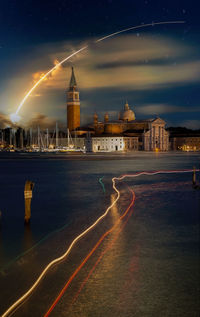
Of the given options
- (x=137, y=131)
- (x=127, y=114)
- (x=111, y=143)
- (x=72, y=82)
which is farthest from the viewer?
→ (x=72, y=82)

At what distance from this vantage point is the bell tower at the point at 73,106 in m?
176

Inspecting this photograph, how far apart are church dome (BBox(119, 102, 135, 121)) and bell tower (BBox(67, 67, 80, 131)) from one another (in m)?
21.2

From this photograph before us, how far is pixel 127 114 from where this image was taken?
179 m

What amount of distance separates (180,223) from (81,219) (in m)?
2.90

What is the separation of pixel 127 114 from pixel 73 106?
26168 millimetres

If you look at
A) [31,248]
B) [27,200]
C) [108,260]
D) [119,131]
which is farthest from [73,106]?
[108,260]

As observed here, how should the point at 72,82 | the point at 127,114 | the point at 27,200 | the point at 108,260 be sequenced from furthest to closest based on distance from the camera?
1. the point at 72,82
2. the point at 127,114
3. the point at 27,200
4. the point at 108,260

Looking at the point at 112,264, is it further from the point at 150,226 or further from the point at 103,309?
the point at 150,226

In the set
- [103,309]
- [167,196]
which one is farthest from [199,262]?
[167,196]

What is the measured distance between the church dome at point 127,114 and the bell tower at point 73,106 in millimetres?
→ 21188

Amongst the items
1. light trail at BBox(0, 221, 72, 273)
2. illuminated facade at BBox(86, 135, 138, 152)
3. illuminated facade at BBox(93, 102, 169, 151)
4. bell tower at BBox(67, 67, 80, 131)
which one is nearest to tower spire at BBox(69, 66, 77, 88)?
bell tower at BBox(67, 67, 80, 131)

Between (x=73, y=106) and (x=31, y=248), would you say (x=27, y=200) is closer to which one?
(x=31, y=248)

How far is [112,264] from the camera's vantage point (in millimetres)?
6785

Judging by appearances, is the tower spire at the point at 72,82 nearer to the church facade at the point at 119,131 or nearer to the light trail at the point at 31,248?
the church facade at the point at 119,131
